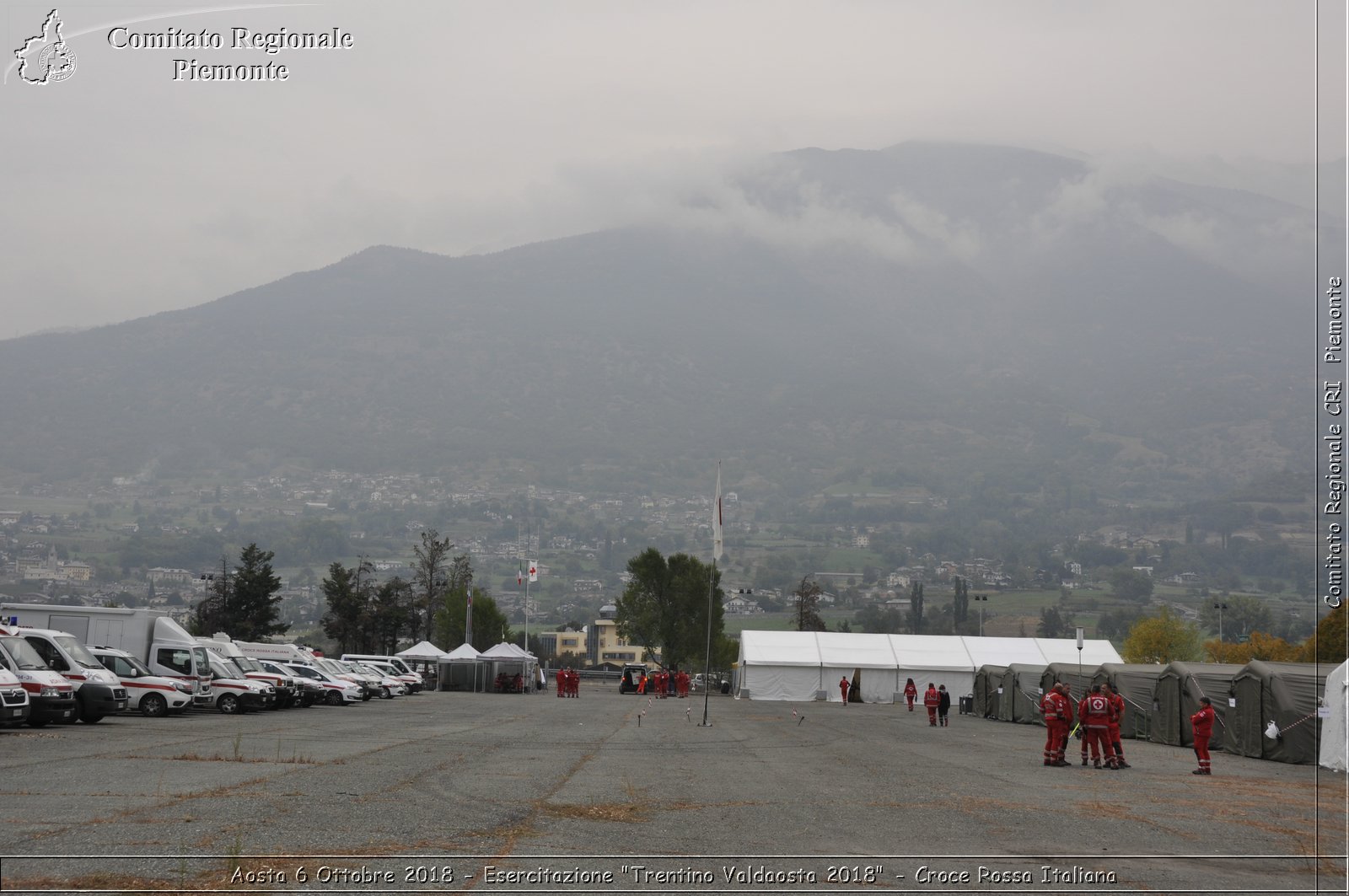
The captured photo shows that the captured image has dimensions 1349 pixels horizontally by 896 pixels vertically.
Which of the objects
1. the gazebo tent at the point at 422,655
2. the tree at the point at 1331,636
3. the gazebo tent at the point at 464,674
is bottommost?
the gazebo tent at the point at 464,674

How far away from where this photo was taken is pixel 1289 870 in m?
10.0

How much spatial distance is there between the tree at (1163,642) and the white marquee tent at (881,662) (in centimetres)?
3222

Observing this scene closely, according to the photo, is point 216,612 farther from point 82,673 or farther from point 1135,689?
point 1135,689

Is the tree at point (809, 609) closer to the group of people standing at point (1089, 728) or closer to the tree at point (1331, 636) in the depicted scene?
the tree at point (1331, 636)

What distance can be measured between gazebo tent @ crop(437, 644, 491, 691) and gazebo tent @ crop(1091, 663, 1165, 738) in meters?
43.2

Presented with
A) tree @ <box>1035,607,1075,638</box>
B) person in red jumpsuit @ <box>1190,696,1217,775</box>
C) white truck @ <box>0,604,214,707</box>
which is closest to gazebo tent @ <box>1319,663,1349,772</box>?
person in red jumpsuit @ <box>1190,696,1217,775</box>

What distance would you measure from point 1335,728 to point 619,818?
57.4ft

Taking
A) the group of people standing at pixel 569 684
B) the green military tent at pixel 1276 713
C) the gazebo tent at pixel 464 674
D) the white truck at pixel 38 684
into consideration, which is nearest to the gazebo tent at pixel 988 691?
the green military tent at pixel 1276 713

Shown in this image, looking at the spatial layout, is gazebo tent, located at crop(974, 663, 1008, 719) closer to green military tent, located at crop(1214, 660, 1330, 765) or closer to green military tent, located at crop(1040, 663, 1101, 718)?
green military tent, located at crop(1040, 663, 1101, 718)

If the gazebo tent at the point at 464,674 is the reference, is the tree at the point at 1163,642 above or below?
above

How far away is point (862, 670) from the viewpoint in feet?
200

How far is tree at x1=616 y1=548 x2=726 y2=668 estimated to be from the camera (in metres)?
105

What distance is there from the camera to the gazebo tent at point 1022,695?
4103cm

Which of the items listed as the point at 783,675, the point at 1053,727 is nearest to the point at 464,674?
the point at 783,675
